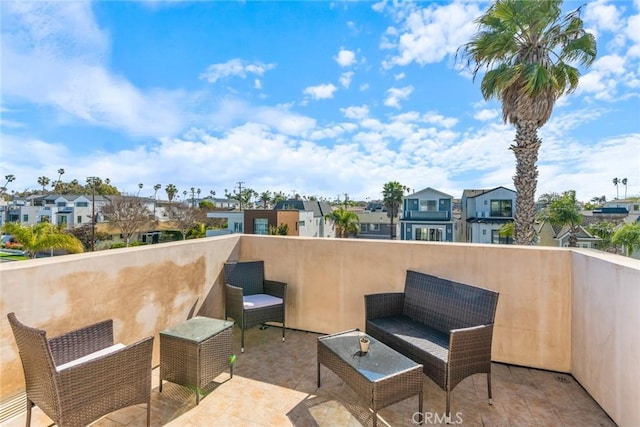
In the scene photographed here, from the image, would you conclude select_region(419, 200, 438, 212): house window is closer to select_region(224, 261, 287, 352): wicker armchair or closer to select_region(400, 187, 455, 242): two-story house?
select_region(400, 187, 455, 242): two-story house

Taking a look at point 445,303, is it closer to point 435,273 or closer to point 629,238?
point 435,273

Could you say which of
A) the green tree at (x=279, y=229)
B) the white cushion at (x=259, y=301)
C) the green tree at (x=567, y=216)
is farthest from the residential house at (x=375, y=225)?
the white cushion at (x=259, y=301)

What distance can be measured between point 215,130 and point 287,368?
19.5 metres

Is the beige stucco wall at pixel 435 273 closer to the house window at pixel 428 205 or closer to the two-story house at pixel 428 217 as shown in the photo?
the two-story house at pixel 428 217

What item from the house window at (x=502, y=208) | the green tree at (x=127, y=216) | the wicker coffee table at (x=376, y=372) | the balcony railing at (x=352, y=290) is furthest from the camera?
the green tree at (x=127, y=216)

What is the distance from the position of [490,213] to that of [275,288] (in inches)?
891

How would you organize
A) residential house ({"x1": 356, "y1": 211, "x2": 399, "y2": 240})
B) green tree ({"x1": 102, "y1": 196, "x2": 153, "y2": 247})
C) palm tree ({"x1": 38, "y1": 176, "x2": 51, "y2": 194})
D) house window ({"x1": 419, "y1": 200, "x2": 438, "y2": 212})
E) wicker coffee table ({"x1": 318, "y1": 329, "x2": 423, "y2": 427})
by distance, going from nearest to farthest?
wicker coffee table ({"x1": 318, "y1": 329, "x2": 423, "y2": 427}) → house window ({"x1": 419, "y1": 200, "x2": 438, "y2": 212}) → green tree ({"x1": 102, "y1": 196, "x2": 153, "y2": 247}) → residential house ({"x1": 356, "y1": 211, "x2": 399, "y2": 240}) → palm tree ({"x1": 38, "y1": 176, "x2": 51, "y2": 194})

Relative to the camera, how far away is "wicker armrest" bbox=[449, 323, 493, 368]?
220cm

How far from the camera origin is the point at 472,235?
72.3 ft

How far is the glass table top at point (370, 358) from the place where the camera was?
209 centimetres

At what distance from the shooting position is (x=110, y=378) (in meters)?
1.86

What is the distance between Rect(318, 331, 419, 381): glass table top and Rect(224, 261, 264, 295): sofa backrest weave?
161 centimetres

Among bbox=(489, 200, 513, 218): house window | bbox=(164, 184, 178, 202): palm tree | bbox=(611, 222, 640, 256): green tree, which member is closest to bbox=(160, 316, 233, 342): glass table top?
bbox=(611, 222, 640, 256): green tree

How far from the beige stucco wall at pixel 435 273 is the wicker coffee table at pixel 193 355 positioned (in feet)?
4.91
